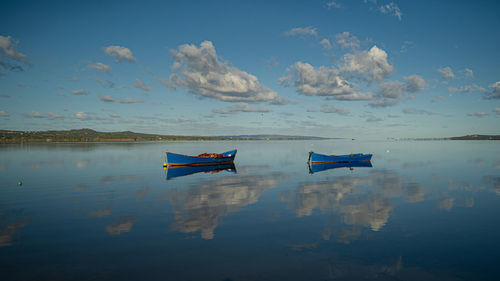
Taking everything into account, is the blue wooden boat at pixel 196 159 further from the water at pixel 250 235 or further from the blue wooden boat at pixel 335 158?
the water at pixel 250 235

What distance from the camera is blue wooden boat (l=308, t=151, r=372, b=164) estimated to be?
2051 inches

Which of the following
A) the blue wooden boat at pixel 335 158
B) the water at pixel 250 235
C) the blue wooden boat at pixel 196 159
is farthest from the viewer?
the blue wooden boat at pixel 335 158

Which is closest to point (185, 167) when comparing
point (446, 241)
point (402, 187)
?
point (402, 187)

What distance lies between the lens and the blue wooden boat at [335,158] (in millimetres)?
52094

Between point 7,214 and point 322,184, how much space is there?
26.3 metres

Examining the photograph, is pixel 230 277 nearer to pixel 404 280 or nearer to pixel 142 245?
pixel 142 245

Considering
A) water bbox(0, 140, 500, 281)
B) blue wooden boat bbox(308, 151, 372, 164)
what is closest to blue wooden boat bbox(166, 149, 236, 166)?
blue wooden boat bbox(308, 151, 372, 164)

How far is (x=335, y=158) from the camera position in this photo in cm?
5475

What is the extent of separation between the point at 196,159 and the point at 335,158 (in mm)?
27152

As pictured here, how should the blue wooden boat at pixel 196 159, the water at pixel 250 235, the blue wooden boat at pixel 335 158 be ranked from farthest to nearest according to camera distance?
the blue wooden boat at pixel 335 158, the blue wooden boat at pixel 196 159, the water at pixel 250 235

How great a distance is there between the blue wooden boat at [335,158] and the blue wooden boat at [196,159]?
51.2ft

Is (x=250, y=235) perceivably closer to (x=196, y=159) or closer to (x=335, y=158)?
(x=196, y=159)

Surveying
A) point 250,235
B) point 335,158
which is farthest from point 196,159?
point 250,235

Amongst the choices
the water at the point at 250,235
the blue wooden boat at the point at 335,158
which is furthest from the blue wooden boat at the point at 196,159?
the water at the point at 250,235
